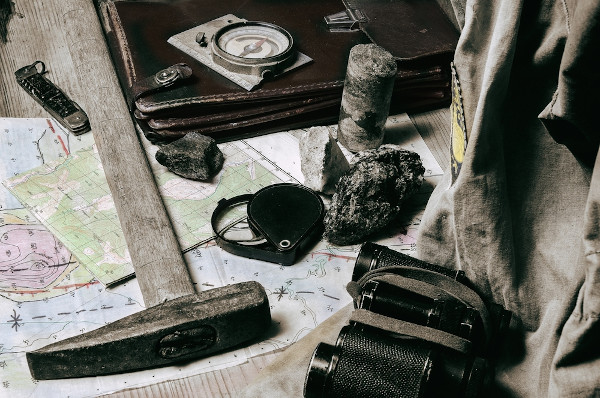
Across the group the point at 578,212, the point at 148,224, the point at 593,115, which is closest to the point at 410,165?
the point at 578,212

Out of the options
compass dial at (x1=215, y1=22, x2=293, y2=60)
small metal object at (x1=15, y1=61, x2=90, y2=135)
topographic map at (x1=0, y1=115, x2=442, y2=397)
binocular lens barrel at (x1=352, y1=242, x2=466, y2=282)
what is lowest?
topographic map at (x1=0, y1=115, x2=442, y2=397)

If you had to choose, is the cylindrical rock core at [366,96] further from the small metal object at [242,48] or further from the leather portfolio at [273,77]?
the small metal object at [242,48]

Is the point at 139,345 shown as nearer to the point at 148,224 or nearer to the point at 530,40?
the point at 148,224

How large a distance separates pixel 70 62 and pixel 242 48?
53 centimetres

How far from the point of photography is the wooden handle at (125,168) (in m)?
1.38

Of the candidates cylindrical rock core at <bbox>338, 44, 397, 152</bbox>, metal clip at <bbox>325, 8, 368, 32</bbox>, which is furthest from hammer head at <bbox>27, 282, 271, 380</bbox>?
metal clip at <bbox>325, 8, 368, 32</bbox>

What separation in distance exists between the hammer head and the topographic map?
4 centimetres

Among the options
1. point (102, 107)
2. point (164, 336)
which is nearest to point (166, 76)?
point (102, 107)

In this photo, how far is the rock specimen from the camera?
1605 millimetres

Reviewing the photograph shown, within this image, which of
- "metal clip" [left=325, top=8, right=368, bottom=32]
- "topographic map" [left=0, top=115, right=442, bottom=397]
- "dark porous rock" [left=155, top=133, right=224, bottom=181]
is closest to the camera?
"topographic map" [left=0, top=115, right=442, bottom=397]

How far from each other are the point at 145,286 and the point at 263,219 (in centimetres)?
31

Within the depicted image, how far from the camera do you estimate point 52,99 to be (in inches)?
73.5

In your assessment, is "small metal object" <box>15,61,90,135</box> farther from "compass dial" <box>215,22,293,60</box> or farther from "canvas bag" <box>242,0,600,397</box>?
"canvas bag" <box>242,0,600,397</box>

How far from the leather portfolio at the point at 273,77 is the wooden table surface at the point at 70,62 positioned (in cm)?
6
